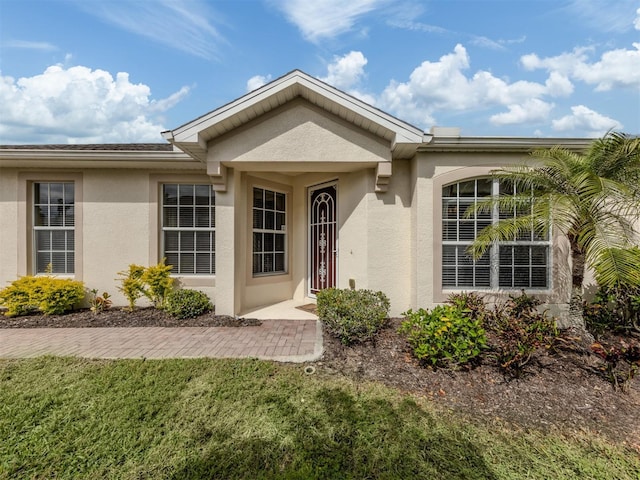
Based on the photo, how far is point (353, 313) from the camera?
5.57 metres

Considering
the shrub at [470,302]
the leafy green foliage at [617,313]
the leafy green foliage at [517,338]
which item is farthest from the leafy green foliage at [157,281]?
the leafy green foliage at [617,313]

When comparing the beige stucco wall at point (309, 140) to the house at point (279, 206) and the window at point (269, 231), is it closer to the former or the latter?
the house at point (279, 206)

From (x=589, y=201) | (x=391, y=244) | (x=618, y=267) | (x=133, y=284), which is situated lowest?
(x=133, y=284)

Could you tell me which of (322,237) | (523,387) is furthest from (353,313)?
(322,237)

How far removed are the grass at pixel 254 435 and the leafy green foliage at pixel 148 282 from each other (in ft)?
10.4

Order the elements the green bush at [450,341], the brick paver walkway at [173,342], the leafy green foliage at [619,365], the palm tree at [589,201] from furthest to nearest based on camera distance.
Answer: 1. the brick paver walkway at [173,342]
2. the palm tree at [589,201]
3. the green bush at [450,341]
4. the leafy green foliage at [619,365]

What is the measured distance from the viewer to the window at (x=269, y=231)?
8.19 m

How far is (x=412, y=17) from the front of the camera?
7957mm

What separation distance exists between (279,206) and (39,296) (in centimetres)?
643

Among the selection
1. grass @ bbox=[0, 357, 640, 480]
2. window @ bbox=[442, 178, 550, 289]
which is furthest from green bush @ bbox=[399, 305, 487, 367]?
window @ bbox=[442, 178, 550, 289]

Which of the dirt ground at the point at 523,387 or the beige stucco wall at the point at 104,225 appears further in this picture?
the beige stucco wall at the point at 104,225

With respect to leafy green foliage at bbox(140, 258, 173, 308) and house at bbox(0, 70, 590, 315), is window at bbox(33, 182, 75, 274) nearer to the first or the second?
house at bbox(0, 70, 590, 315)

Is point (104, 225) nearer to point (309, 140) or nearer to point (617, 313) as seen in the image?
point (309, 140)

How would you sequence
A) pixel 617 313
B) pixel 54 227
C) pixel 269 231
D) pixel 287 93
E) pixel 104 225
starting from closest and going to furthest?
pixel 617 313
pixel 287 93
pixel 104 225
pixel 54 227
pixel 269 231
